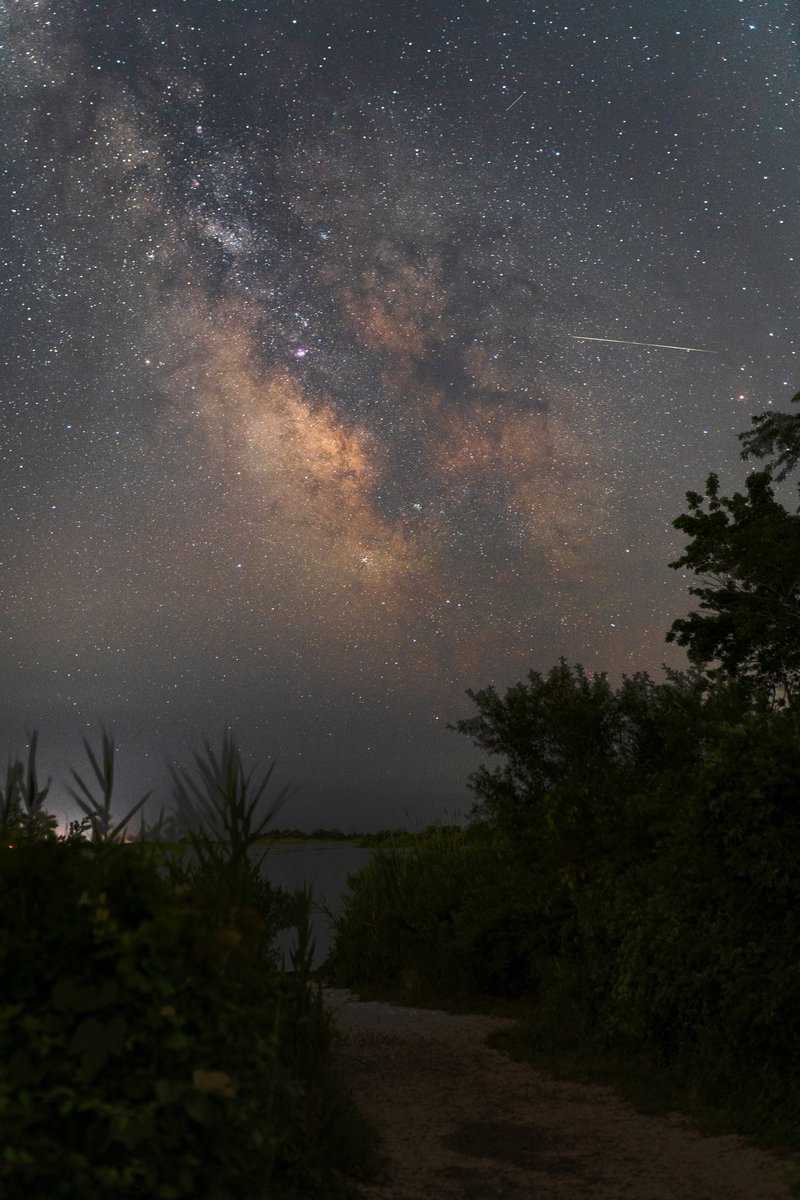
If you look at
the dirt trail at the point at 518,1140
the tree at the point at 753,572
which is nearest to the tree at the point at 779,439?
the tree at the point at 753,572

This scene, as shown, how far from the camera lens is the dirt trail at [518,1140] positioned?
6.59 metres

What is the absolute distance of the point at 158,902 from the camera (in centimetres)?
374

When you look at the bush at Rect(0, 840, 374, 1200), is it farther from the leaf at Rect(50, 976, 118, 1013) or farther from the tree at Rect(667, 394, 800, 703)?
the tree at Rect(667, 394, 800, 703)

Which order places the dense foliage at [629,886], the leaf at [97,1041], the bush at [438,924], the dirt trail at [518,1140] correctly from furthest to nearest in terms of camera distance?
the bush at [438,924]
the dense foliage at [629,886]
the dirt trail at [518,1140]
the leaf at [97,1041]

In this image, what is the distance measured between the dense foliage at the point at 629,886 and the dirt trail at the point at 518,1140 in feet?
2.31

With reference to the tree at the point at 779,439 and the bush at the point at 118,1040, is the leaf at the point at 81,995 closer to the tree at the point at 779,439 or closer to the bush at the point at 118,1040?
the bush at the point at 118,1040

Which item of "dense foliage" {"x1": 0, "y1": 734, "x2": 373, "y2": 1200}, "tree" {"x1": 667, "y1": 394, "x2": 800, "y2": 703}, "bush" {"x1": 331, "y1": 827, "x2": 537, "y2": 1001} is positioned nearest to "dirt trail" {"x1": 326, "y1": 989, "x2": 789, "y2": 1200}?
"bush" {"x1": 331, "y1": 827, "x2": 537, "y2": 1001}

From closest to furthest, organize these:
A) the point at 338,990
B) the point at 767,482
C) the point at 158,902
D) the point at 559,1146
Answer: the point at 158,902
the point at 559,1146
the point at 338,990
the point at 767,482

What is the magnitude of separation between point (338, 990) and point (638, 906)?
673cm

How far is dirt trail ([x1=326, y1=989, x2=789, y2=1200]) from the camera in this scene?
659cm

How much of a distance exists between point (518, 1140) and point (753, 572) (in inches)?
676

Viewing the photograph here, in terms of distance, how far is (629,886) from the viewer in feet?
33.0

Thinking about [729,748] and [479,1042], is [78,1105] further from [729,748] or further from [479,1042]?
[479,1042]

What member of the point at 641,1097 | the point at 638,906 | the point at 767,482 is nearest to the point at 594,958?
the point at 638,906
